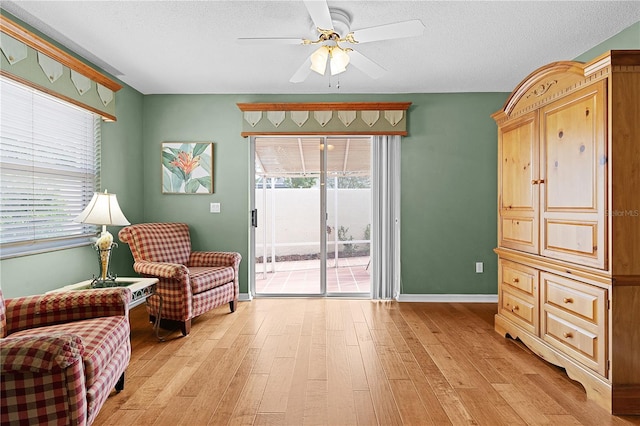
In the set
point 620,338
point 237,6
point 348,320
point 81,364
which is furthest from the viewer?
point 348,320

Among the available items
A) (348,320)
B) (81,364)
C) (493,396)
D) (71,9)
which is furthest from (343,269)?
(71,9)

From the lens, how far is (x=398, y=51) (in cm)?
314

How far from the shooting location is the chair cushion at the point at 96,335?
1698 mm

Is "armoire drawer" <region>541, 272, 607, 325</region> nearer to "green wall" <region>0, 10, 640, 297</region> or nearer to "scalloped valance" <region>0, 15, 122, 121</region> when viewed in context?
"green wall" <region>0, 10, 640, 297</region>

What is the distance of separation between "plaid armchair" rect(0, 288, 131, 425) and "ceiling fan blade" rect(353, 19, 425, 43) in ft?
7.13

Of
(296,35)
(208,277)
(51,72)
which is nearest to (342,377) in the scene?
(208,277)

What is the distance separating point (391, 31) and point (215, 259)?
2773 millimetres

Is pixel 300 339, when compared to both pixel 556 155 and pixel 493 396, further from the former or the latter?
pixel 556 155

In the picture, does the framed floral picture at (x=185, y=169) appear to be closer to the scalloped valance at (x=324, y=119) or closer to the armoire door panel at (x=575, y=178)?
the scalloped valance at (x=324, y=119)

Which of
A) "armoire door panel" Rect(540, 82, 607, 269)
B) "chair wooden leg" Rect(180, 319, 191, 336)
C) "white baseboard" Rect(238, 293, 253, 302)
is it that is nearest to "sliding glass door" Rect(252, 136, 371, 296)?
"white baseboard" Rect(238, 293, 253, 302)

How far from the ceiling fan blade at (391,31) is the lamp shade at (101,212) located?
2271mm

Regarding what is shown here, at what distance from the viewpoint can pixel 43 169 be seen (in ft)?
9.16

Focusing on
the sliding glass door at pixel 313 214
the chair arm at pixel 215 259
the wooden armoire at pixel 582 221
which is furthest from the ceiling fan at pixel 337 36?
the chair arm at pixel 215 259

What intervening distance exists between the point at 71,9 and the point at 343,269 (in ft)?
11.5
